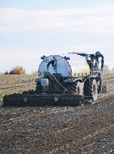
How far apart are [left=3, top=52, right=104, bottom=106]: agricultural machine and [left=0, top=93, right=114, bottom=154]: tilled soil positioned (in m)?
0.71

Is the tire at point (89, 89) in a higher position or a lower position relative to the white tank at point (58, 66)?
lower

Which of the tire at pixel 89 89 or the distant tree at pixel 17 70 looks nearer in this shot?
the tire at pixel 89 89

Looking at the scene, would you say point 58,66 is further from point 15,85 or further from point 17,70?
point 17,70

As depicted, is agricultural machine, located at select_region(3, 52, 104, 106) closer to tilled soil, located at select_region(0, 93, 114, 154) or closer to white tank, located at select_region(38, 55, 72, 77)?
white tank, located at select_region(38, 55, 72, 77)

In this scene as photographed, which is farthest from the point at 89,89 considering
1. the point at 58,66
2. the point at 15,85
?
the point at 15,85

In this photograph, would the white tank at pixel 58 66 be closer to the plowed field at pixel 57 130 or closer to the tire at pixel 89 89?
the plowed field at pixel 57 130

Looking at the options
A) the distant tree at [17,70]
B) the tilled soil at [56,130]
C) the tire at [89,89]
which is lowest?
the tilled soil at [56,130]

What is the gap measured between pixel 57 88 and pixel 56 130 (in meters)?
6.89

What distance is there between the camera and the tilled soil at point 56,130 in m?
9.12

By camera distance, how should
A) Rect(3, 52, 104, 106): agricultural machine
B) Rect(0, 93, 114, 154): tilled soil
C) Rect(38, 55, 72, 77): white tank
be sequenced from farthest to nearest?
1. Rect(38, 55, 72, 77): white tank
2. Rect(3, 52, 104, 106): agricultural machine
3. Rect(0, 93, 114, 154): tilled soil

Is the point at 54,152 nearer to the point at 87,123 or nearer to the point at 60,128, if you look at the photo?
the point at 60,128

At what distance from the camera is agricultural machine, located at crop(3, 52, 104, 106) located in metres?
16.8

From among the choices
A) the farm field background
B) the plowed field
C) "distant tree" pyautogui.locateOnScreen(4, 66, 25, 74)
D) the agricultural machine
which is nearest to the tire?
the agricultural machine

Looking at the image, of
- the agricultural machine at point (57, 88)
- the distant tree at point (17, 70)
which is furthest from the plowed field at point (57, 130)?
the distant tree at point (17, 70)
